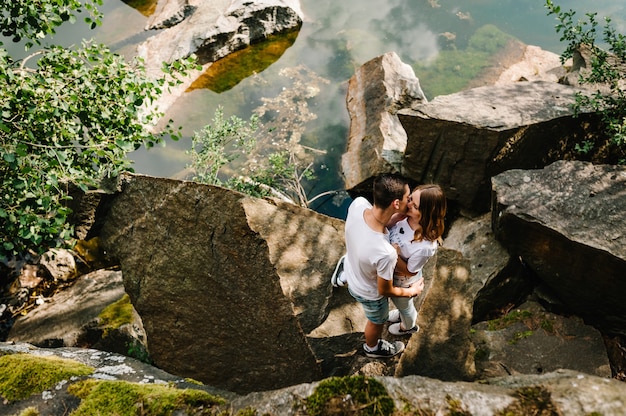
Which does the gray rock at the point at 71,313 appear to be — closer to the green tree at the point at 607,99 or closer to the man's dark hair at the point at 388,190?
the man's dark hair at the point at 388,190

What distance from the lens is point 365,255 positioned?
3.36 metres

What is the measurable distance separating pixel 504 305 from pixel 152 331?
4.57 meters

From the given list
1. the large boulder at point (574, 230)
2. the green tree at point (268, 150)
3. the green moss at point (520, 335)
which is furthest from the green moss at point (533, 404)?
the green tree at point (268, 150)

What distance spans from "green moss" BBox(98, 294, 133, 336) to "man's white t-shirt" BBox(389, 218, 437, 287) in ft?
13.3

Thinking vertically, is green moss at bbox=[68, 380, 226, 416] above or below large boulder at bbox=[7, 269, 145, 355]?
above

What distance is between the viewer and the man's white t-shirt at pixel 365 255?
3.28m

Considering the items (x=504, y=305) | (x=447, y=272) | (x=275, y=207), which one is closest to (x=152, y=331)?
(x=275, y=207)

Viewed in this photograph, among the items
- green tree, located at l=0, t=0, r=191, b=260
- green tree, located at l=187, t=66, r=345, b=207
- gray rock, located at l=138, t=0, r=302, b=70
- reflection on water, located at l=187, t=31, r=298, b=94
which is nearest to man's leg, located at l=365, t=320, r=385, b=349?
green tree, located at l=0, t=0, r=191, b=260

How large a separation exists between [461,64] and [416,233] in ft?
33.8

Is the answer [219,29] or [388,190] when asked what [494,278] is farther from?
[219,29]

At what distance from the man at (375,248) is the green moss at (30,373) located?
2.15 metres

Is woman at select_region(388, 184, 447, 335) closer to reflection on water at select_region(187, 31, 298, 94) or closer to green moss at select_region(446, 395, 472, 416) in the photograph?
green moss at select_region(446, 395, 472, 416)

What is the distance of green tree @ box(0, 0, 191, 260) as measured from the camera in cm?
393

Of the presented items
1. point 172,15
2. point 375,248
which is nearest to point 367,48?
point 172,15
